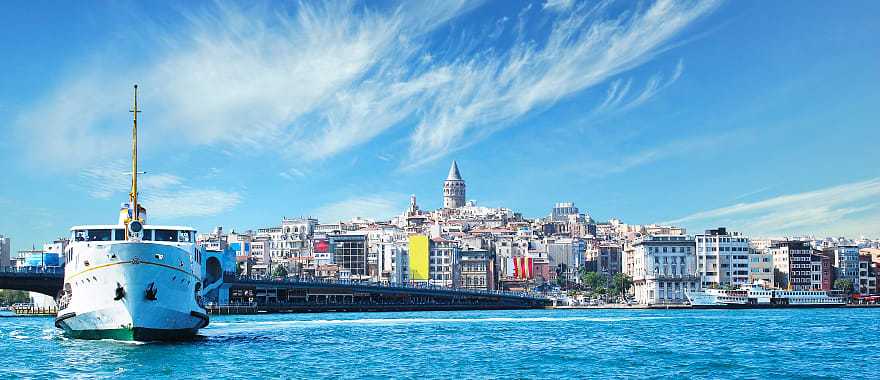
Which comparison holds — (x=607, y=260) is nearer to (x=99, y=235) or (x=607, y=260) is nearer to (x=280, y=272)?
(x=280, y=272)

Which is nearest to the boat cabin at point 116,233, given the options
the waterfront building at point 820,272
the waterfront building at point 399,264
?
the waterfront building at point 399,264

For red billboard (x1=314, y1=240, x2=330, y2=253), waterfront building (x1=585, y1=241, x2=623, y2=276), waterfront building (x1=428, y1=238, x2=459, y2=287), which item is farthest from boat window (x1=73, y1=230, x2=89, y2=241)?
waterfront building (x1=585, y1=241, x2=623, y2=276)

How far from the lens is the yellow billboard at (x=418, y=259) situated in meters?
163

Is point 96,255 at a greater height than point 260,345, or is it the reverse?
point 96,255

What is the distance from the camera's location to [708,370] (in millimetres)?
39750

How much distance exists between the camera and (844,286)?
149250 mm

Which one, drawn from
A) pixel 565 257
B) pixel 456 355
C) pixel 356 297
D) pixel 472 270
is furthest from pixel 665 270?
pixel 456 355

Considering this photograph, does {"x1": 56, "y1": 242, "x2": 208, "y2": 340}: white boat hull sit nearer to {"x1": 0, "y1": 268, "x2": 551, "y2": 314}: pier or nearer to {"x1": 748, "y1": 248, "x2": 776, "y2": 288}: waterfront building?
{"x1": 0, "y1": 268, "x2": 551, "y2": 314}: pier

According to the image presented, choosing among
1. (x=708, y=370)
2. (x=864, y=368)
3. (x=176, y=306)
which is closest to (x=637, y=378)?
(x=708, y=370)

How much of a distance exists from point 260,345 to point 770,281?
373ft

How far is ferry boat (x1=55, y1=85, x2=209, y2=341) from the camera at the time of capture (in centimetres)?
4278

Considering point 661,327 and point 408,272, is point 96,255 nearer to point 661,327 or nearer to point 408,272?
point 661,327

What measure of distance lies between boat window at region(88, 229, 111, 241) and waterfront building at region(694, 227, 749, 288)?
112 metres

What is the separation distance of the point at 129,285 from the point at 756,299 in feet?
332
